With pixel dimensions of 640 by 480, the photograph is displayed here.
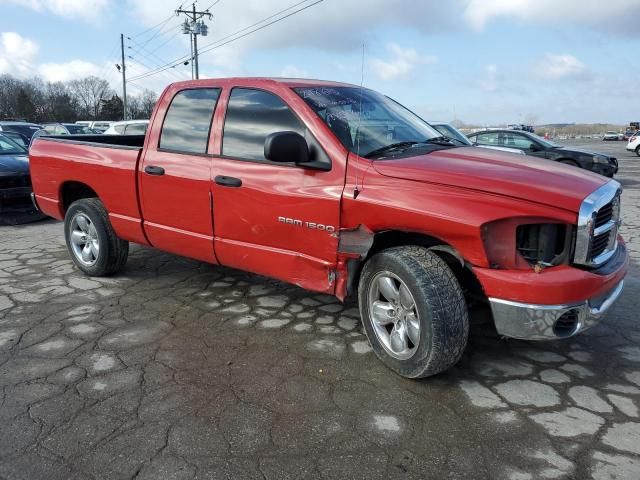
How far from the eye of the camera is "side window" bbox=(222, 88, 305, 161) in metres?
3.83

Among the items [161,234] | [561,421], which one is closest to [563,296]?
[561,421]

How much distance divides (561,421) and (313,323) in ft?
6.41

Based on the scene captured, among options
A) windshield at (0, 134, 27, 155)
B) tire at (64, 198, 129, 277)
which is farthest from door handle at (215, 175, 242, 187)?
windshield at (0, 134, 27, 155)

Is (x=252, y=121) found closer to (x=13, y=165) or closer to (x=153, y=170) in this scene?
(x=153, y=170)

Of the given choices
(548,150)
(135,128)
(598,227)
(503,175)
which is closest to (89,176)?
(503,175)

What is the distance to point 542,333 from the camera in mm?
2889

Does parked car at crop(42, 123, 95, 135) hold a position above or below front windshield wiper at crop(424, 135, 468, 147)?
above

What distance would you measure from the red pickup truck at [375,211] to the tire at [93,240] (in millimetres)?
311

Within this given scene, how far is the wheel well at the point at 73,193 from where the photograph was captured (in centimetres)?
561

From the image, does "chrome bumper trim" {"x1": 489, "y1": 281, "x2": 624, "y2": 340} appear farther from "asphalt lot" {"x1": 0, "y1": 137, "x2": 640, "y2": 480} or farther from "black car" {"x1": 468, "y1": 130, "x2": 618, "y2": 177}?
"black car" {"x1": 468, "y1": 130, "x2": 618, "y2": 177}

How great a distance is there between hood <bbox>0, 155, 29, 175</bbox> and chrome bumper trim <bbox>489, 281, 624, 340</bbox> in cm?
849

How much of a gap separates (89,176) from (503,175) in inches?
154

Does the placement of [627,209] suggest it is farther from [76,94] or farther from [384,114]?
[76,94]

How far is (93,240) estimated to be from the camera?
17.7 ft
